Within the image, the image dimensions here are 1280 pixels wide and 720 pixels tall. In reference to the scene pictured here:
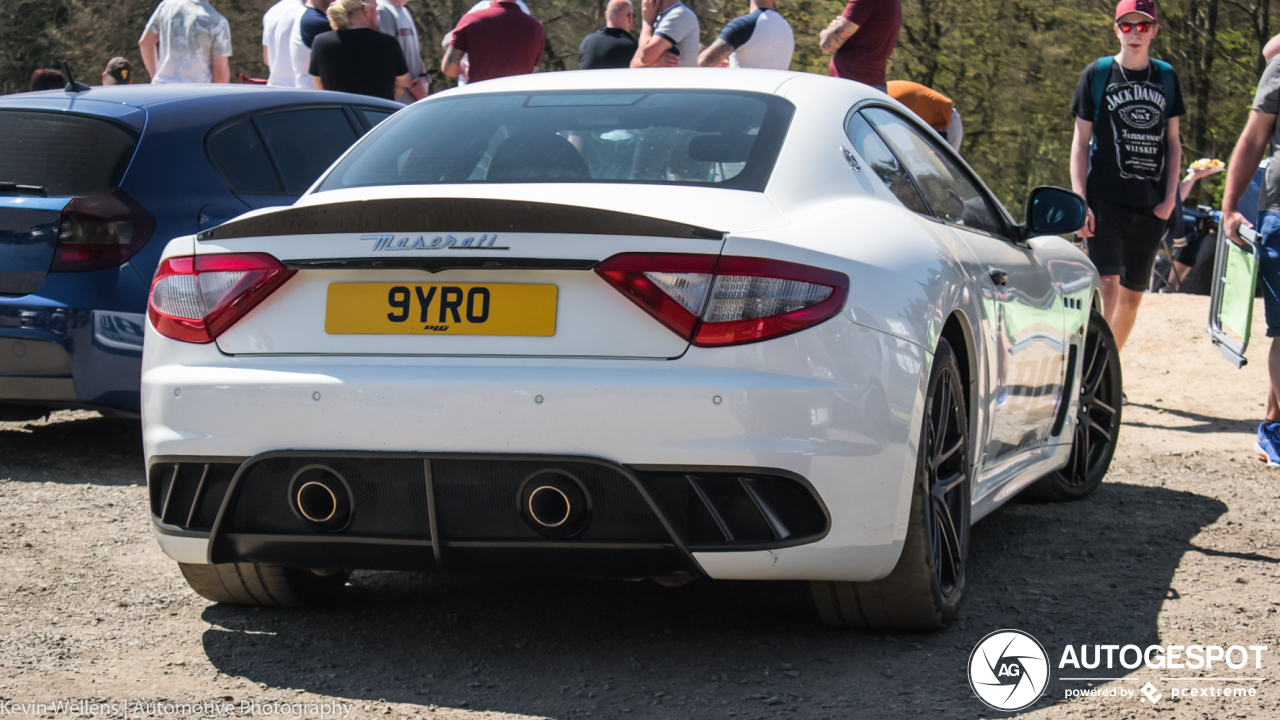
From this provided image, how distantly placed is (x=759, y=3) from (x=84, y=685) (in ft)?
21.9

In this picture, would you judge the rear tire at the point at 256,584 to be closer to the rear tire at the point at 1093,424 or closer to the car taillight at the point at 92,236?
the car taillight at the point at 92,236

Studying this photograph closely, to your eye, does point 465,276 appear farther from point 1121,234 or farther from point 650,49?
point 650,49

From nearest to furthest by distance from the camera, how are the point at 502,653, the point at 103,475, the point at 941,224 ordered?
1. the point at 502,653
2. the point at 941,224
3. the point at 103,475

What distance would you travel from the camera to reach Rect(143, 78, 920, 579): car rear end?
2.85 meters

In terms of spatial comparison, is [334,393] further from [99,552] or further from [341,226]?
[99,552]

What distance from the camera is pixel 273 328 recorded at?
3088mm

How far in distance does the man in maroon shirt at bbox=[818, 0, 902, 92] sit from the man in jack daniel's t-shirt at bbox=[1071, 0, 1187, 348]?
1.20 meters

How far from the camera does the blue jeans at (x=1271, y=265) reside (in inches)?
241

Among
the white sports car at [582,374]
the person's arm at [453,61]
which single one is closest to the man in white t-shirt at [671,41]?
the person's arm at [453,61]

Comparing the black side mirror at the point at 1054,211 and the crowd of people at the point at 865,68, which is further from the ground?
the black side mirror at the point at 1054,211

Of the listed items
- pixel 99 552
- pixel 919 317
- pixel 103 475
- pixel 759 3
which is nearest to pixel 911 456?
pixel 919 317
